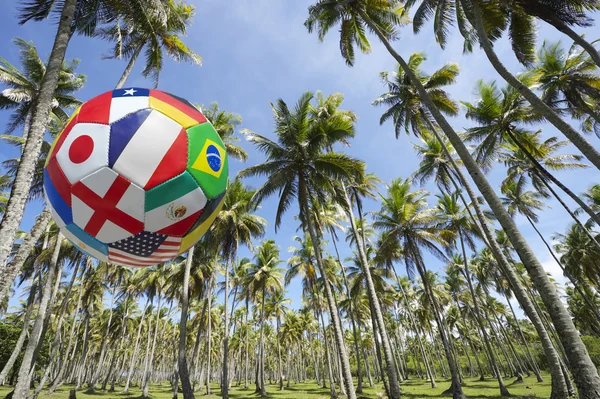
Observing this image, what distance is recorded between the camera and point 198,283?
2506 cm

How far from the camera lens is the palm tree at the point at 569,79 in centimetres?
1366

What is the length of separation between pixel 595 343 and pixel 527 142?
3940cm

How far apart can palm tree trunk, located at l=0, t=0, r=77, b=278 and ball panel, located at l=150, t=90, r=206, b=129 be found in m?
4.19

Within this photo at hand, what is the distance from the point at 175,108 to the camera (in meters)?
4.14

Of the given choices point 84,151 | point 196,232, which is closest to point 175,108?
point 84,151

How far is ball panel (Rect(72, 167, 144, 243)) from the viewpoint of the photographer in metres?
3.33

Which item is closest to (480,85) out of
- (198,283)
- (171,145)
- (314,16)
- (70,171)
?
(314,16)

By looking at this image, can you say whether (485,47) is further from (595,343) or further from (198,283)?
(595,343)

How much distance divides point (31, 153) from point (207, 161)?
5.22 metres

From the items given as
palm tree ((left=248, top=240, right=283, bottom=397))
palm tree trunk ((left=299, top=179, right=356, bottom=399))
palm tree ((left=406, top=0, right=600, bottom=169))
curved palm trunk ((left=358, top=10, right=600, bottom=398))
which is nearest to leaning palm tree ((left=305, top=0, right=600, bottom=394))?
curved palm trunk ((left=358, top=10, right=600, bottom=398))

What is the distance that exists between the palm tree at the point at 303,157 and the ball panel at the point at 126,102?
10263mm

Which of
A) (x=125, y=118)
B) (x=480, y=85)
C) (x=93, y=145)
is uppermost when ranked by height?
(x=480, y=85)

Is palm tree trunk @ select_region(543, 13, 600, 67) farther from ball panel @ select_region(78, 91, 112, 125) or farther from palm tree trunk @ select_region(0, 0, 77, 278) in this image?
palm tree trunk @ select_region(0, 0, 77, 278)

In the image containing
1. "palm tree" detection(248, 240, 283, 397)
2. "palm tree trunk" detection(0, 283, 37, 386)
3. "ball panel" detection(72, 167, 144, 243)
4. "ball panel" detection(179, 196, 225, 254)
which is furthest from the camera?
"palm tree" detection(248, 240, 283, 397)
